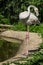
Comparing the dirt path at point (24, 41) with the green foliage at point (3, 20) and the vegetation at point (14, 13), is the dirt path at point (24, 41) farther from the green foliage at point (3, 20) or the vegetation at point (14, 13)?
the green foliage at point (3, 20)

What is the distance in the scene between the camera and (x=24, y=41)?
25.3 ft

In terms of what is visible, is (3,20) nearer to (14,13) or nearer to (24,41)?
(14,13)

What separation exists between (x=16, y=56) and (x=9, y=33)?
215cm

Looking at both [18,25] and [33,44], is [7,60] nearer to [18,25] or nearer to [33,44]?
[33,44]

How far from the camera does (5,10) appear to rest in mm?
10766

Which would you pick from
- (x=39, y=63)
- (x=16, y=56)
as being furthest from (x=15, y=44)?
(x=39, y=63)

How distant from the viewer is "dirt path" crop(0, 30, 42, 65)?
6.68 metres

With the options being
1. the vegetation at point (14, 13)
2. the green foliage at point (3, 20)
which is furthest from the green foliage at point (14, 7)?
the green foliage at point (3, 20)

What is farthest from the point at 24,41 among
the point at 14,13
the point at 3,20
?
the point at 14,13

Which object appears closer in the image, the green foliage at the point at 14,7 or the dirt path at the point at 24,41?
the dirt path at the point at 24,41

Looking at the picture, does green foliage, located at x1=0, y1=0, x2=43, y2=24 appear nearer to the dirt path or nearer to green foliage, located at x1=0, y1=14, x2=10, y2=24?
green foliage, located at x1=0, y1=14, x2=10, y2=24

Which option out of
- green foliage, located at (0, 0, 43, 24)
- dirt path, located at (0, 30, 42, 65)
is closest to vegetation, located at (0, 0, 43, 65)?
green foliage, located at (0, 0, 43, 24)

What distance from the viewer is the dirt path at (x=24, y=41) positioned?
A: 263 inches

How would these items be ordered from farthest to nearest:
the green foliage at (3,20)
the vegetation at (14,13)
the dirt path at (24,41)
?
the green foliage at (3,20)
the vegetation at (14,13)
the dirt path at (24,41)
